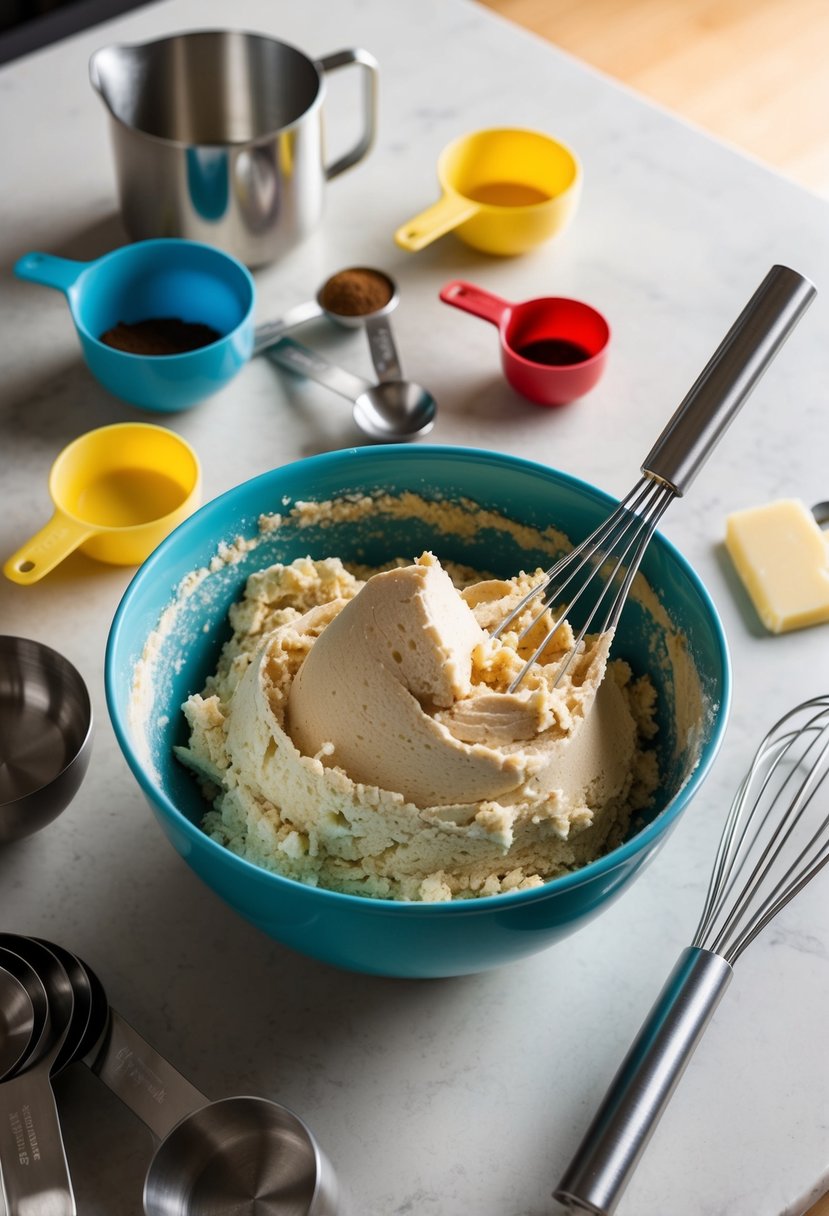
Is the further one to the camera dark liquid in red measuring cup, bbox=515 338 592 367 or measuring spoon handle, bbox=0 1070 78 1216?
dark liquid in red measuring cup, bbox=515 338 592 367

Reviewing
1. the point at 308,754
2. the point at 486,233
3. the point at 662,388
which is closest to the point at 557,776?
the point at 308,754

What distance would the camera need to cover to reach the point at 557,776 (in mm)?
901

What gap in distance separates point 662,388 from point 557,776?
2.25ft

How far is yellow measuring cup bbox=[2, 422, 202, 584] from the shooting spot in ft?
4.00

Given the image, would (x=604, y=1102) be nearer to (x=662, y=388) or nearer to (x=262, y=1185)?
(x=262, y=1185)

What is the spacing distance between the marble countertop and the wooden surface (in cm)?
71

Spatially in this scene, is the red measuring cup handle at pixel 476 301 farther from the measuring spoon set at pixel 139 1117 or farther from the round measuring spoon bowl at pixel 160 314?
the measuring spoon set at pixel 139 1117

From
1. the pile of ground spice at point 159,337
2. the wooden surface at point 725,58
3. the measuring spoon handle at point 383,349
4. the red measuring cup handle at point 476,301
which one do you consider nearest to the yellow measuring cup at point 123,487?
the pile of ground spice at point 159,337

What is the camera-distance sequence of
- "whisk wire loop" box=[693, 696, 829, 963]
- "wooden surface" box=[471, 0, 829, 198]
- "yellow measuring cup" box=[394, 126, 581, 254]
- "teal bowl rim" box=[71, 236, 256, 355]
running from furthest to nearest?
"wooden surface" box=[471, 0, 829, 198], "yellow measuring cup" box=[394, 126, 581, 254], "teal bowl rim" box=[71, 236, 256, 355], "whisk wire loop" box=[693, 696, 829, 963]

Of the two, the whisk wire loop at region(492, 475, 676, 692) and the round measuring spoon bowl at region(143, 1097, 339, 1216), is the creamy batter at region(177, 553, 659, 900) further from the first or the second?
the round measuring spoon bowl at region(143, 1097, 339, 1216)

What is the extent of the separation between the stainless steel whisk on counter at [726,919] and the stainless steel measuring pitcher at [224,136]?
2.78 ft

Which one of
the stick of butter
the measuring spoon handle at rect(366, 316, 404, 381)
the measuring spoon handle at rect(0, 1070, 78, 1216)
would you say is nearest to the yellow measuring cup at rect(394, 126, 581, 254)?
the measuring spoon handle at rect(366, 316, 404, 381)

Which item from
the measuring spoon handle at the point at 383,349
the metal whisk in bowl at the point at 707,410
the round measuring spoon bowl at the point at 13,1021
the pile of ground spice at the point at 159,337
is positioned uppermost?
the metal whisk in bowl at the point at 707,410

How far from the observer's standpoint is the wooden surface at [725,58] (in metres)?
2.44
